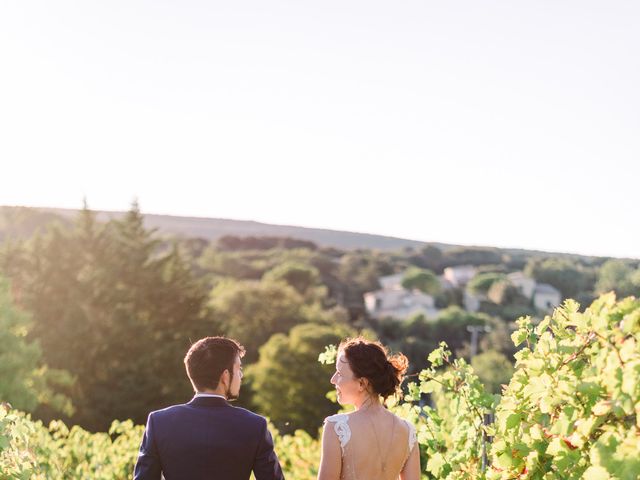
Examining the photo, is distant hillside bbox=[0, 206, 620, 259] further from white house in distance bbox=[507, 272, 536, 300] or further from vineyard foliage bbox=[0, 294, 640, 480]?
vineyard foliage bbox=[0, 294, 640, 480]

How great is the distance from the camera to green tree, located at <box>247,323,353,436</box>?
42531 mm

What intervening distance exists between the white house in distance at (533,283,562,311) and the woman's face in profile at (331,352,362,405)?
88988 millimetres

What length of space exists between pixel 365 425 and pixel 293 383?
39809 millimetres

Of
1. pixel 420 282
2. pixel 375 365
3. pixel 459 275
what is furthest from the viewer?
pixel 459 275

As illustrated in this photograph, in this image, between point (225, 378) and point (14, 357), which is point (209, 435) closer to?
point (225, 378)

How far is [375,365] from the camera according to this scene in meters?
4.04

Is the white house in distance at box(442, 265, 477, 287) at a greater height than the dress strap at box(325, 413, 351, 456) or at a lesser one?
lesser

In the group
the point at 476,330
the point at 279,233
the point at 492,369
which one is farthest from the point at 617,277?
the point at 279,233

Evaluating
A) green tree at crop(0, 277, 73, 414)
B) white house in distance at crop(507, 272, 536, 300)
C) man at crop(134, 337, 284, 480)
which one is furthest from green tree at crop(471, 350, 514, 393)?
man at crop(134, 337, 284, 480)

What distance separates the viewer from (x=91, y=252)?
40.9 meters


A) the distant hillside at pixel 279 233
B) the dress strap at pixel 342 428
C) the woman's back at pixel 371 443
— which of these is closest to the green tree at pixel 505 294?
the distant hillside at pixel 279 233

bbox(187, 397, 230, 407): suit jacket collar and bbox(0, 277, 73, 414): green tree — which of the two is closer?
bbox(187, 397, 230, 407): suit jacket collar

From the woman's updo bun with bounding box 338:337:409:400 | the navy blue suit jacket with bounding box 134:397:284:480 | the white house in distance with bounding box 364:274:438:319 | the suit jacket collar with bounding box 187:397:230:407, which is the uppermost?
the woman's updo bun with bounding box 338:337:409:400

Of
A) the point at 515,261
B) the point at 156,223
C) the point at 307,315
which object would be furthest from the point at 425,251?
the point at 307,315
